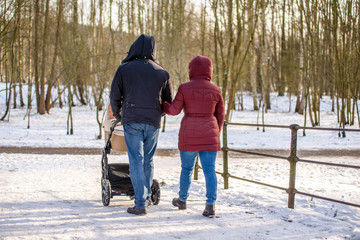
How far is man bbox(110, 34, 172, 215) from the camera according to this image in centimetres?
410

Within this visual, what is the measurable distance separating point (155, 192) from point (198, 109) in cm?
126

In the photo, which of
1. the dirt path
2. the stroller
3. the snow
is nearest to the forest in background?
the dirt path

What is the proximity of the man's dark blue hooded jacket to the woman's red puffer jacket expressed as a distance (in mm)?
241

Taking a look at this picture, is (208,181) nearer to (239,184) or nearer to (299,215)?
(299,215)

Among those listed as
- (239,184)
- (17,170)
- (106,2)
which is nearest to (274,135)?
(239,184)

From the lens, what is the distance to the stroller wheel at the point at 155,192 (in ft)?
15.3

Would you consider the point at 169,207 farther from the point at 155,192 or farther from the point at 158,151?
the point at 158,151

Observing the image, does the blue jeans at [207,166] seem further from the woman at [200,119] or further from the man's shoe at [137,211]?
the man's shoe at [137,211]

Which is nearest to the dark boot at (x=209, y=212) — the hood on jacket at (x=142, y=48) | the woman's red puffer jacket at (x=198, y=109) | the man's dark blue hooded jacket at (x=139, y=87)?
the woman's red puffer jacket at (x=198, y=109)

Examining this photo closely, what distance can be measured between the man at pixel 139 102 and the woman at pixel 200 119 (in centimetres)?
26

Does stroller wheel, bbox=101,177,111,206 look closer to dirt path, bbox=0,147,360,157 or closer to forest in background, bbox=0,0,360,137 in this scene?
dirt path, bbox=0,147,360,157

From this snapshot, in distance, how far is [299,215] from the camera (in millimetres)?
4480

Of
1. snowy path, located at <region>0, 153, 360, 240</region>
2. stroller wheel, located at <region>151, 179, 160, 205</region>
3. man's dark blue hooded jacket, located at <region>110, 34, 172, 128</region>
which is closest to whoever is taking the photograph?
snowy path, located at <region>0, 153, 360, 240</region>

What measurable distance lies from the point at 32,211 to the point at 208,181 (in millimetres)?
2084
